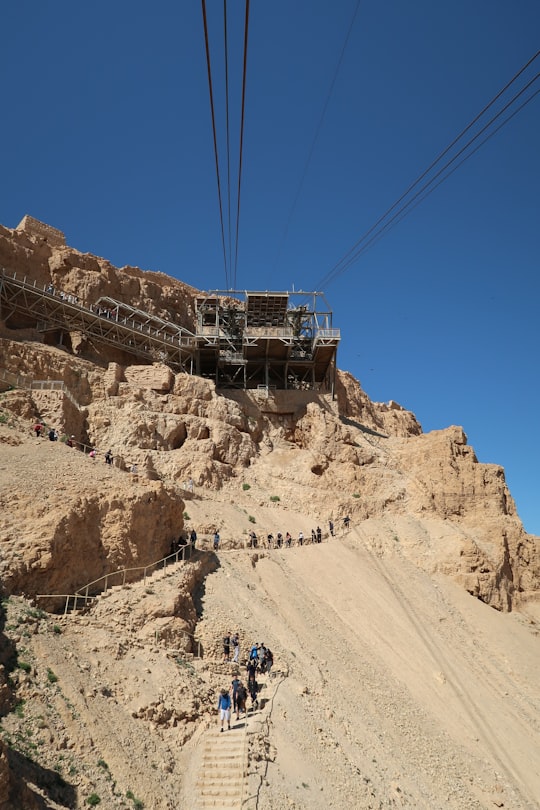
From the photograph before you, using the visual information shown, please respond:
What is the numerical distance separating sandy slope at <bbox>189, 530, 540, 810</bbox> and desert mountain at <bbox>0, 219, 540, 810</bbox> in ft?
0.25

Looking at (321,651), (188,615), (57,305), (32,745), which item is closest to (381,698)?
(321,651)

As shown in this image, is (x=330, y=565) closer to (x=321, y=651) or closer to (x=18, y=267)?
(x=321, y=651)

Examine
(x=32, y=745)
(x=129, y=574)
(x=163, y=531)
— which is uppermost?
(x=163, y=531)

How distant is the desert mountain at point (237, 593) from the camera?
1032 cm

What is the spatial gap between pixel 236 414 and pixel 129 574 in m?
16.9

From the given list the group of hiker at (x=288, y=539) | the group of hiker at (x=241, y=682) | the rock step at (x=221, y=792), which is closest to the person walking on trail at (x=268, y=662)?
the group of hiker at (x=241, y=682)

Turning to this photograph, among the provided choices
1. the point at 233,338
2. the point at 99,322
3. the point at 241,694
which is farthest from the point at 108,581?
the point at 233,338

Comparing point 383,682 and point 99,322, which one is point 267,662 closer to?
point 383,682

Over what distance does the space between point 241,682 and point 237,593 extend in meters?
4.63

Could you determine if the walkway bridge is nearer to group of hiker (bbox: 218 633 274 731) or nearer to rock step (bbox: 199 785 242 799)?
group of hiker (bbox: 218 633 274 731)

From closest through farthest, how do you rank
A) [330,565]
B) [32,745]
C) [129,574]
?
[32,745], [129,574], [330,565]

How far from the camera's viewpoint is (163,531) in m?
16.5

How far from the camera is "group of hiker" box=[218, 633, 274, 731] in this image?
11.8 meters

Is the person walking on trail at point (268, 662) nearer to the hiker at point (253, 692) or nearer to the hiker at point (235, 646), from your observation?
the hiker at point (235, 646)
